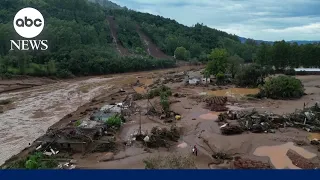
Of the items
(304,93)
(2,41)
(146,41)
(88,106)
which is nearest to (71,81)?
(2,41)

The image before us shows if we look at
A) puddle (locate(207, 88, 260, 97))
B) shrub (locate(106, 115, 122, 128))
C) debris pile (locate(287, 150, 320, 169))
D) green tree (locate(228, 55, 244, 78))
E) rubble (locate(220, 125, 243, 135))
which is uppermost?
green tree (locate(228, 55, 244, 78))

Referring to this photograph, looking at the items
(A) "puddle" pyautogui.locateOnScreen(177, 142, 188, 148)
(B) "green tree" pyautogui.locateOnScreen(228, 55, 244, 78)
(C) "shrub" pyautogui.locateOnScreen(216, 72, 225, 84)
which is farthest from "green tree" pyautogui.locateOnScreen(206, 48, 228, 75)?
(A) "puddle" pyautogui.locateOnScreen(177, 142, 188, 148)

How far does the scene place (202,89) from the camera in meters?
37.2

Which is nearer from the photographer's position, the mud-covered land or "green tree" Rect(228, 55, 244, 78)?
the mud-covered land

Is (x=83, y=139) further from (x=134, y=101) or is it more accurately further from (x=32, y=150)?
(x=134, y=101)

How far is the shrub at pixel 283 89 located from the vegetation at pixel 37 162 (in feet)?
69.9

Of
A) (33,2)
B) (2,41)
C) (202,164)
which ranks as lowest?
(202,164)

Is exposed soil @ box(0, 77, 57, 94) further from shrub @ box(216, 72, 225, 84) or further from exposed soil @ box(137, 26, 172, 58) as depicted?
exposed soil @ box(137, 26, 172, 58)

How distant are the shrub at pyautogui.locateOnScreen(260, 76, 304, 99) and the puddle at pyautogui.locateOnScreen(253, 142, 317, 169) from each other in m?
13.2

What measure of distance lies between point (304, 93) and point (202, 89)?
34.0 ft

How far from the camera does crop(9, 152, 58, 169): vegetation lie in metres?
14.1

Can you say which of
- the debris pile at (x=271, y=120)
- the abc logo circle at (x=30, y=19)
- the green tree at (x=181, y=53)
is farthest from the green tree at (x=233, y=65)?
the green tree at (x=181, y=53)

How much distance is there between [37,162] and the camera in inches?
580

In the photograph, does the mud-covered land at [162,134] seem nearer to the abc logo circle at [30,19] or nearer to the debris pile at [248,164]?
the debris pile at [248,164]
